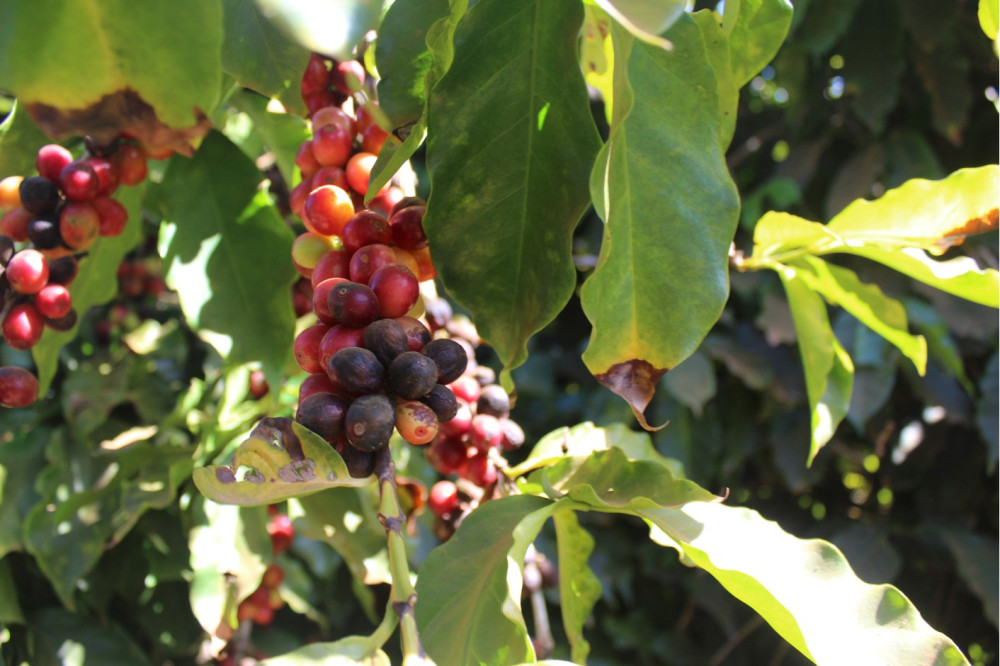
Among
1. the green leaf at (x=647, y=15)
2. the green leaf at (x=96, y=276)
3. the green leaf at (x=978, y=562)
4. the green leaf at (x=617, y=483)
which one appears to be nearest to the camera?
the green leaf at (x=647, y=15)

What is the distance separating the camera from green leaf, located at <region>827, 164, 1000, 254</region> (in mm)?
636

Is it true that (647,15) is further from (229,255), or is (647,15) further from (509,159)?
(229,255)

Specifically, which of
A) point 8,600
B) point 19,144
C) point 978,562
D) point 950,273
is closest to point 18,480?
point 8,600

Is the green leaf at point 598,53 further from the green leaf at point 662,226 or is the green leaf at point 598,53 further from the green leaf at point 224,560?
the green leaf at point 224,560

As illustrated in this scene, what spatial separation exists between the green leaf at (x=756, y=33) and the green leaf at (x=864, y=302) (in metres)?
0.20

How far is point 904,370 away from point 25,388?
154cm

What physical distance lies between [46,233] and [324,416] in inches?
13.1

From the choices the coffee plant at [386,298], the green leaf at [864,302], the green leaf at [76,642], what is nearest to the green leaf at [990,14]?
the coffee plant at [386,298]

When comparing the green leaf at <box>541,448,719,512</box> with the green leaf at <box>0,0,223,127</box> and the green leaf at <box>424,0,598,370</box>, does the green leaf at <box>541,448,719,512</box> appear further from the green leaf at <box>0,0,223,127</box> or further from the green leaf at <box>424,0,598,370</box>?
the green leaf at <box>0,0,223,127</box>

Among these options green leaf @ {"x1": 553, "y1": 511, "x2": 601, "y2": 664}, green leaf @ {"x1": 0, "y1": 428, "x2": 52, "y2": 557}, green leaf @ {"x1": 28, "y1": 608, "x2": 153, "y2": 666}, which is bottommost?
green leaf @ {"x1": 28, "y1": 608, "x2": 153, "y2": 666}

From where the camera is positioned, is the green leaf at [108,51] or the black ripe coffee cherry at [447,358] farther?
the black ripe coffee cherry at [447,358]

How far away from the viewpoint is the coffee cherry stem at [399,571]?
1.29 ft

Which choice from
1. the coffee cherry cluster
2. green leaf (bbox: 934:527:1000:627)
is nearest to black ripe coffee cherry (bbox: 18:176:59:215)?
the coffee cherry cluster

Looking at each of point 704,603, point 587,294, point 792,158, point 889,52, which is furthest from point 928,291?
point 587,294
